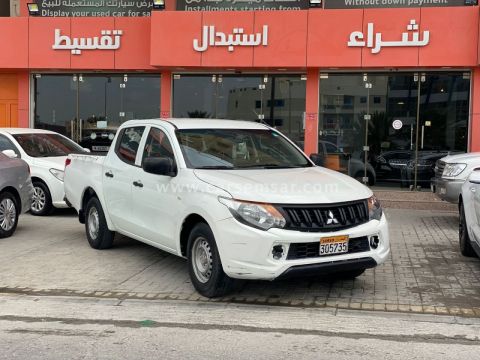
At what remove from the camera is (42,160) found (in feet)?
37.4

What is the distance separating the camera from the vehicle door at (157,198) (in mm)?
6320

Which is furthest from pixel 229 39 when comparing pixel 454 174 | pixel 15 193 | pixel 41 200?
pixel 15 193

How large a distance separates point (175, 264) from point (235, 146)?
1.85 meters

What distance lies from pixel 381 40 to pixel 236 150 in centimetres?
834

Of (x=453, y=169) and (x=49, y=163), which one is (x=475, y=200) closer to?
(x=453, y=169)

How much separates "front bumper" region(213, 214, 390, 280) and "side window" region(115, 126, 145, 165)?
2304 millimetres

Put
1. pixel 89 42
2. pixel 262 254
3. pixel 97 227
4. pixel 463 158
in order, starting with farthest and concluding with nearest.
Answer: pixel 89 42 < pixel 463 158 < pixel 97 227 < pixel 262 254

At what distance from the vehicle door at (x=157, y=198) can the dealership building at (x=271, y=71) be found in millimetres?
7885

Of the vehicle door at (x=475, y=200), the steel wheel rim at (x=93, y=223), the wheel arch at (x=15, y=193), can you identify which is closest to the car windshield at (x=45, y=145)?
the wheel arch at (x=15, y=193)

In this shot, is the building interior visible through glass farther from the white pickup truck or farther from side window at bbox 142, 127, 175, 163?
side window at bbox 142, 127, 175, 163

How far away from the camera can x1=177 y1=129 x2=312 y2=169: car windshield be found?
648cm

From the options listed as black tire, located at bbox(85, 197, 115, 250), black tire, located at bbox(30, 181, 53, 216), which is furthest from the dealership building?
black tire, located at bbox(85, 197, 115, 250)

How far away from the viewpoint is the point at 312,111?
1536 centimetres

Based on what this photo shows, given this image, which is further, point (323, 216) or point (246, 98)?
point (246, 98)
